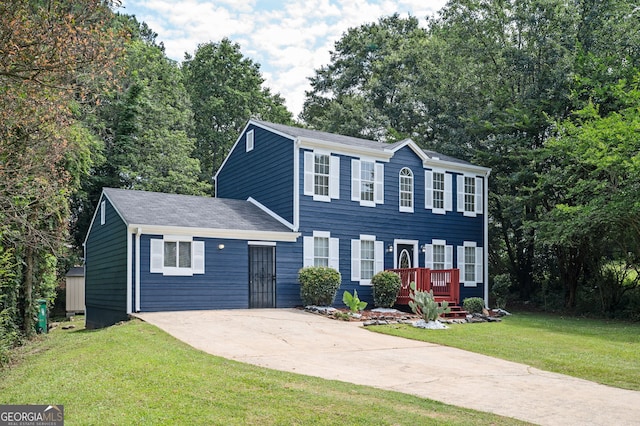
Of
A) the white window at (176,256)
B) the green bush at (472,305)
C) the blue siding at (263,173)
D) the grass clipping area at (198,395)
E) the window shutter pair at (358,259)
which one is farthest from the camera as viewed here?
the window shutter pair at (358,259)

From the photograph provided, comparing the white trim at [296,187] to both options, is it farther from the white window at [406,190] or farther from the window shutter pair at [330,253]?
the white window at [406,190]

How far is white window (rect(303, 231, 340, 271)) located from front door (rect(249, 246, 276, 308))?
122 cm

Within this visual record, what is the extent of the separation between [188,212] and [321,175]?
4558 millimetres

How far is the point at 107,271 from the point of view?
18.9 m

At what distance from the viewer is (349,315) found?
16938mm

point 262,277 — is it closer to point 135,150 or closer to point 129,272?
point 129,272

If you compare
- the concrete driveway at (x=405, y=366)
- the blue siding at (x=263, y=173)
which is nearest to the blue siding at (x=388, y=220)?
the blue siding at (x=263, y=173)

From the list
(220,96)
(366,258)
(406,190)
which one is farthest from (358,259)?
(220,96)

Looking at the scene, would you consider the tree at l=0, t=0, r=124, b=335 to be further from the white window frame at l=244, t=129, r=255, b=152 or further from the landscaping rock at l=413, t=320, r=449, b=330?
the white window frame at l=244, t=129, r=255, b=152

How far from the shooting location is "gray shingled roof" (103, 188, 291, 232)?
17312 millimetres

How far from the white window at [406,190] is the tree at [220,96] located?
18.4 meters

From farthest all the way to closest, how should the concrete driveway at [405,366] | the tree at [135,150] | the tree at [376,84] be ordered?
the tree at [376,84] < the tree at [135,150] < the concrete driveway at [405,366]

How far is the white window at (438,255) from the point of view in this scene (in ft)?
73.7

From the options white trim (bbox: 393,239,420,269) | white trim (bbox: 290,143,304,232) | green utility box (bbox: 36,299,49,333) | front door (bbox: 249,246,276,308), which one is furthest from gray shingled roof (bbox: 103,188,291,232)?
white trim (bbox: 393,239,420,269)
